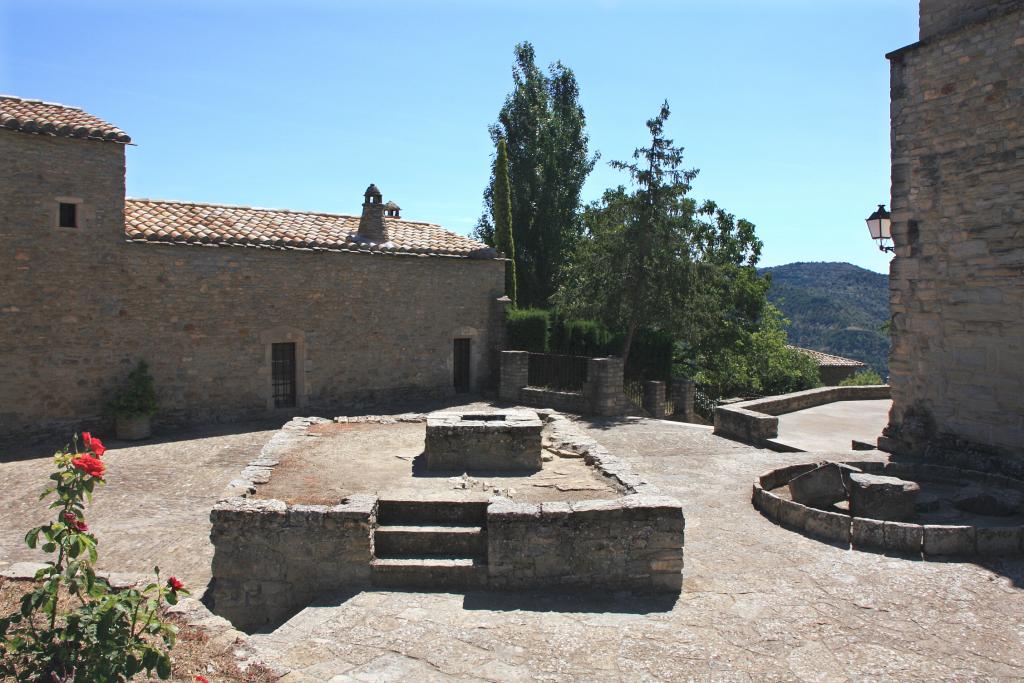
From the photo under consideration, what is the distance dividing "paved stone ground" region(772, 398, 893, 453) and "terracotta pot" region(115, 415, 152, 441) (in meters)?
12.1

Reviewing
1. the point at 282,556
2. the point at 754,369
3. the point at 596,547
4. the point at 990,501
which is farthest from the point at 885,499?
the point at 754,369

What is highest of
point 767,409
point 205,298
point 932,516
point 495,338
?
point 205,298

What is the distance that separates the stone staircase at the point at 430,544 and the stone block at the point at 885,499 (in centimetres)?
458

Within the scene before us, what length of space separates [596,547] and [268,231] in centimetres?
1243

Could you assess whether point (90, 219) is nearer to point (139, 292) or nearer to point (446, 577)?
point (139, 292)

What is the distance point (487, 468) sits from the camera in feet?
Result: 30.3

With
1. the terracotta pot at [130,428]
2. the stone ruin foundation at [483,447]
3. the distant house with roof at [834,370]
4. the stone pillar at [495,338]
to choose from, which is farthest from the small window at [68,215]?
the distant house with roof at [834,370]

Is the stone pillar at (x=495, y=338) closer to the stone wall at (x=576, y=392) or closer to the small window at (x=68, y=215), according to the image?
the stone wall at (x=576, y=392)

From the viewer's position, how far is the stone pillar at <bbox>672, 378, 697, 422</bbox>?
58.6 ft

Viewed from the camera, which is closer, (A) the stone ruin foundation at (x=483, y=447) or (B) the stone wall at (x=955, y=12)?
(A) the stone ruin foundation at (x=483, y=447)

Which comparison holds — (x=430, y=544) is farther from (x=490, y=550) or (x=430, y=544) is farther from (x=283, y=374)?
(x=283, y=374)

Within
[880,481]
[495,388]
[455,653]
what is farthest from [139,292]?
[880,481]

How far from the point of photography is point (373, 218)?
1822 centimetres

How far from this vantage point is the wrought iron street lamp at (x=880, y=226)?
476 inches
